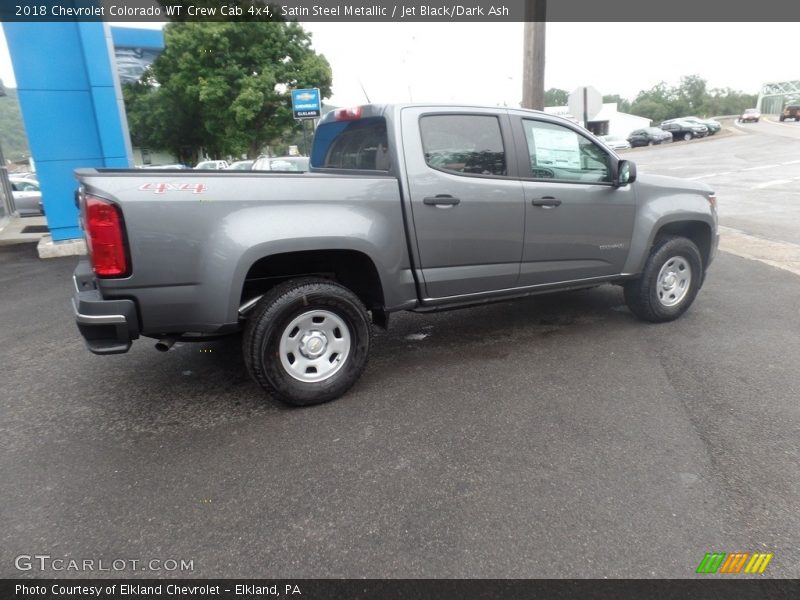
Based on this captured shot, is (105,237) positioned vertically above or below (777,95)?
below

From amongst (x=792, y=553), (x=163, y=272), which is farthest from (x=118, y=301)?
(x=792, y=553)

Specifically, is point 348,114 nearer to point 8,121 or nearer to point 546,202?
point 546,202

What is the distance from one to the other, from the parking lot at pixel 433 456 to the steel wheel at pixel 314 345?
0.86 feet

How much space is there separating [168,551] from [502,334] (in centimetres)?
327

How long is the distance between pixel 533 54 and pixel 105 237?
8401 millimetres

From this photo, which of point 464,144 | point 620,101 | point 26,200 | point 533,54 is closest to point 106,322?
point 464,144

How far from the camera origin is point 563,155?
436cm

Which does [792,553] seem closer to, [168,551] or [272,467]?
[272,467]

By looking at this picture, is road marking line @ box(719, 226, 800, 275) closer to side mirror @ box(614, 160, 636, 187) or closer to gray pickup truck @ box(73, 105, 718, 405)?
gray pickup truck @ box(73, 105, 718, 405)

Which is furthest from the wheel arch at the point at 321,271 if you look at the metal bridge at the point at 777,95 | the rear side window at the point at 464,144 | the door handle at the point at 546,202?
the metal bridge at the point at 777,95

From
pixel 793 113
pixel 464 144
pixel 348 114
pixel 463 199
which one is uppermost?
pixel 348 114

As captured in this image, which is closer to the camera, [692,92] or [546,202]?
[546,202]

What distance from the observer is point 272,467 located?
2.81m
